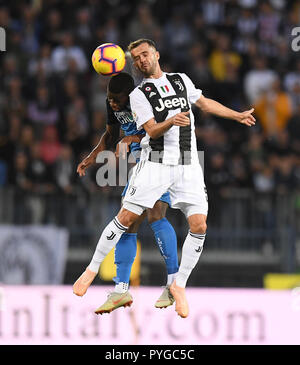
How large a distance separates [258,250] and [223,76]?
3904mm

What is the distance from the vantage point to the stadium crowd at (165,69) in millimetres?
17516

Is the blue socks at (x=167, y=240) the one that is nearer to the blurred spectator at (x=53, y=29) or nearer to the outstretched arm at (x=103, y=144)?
the outstretched arm at (x=103, y=144)

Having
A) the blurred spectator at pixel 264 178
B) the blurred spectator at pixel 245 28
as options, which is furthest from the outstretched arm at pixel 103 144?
the blurred spectator at pixel 245 28

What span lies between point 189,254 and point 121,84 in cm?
170

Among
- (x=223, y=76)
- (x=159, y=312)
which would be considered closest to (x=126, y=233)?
(x=159, y=312)

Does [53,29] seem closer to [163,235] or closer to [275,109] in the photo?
[275,109]

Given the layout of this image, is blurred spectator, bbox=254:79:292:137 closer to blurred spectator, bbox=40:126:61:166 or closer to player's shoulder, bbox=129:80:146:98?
blurred spectator, bbox=40:126:61:166

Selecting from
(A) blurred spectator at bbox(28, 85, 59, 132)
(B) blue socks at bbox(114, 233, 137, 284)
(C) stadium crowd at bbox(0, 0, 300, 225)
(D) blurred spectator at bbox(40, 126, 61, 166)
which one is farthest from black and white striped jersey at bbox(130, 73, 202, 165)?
(A) blurred spectator at bbox(28, 85, 59, 132)

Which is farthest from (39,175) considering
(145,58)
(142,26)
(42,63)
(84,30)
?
(145,58)

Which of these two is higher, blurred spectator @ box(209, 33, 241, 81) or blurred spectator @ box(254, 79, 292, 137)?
blurred spectator @ box(209, 33, 241, 81)

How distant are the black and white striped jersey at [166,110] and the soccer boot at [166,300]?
133 centimetres

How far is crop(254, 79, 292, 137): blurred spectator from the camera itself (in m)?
18.7

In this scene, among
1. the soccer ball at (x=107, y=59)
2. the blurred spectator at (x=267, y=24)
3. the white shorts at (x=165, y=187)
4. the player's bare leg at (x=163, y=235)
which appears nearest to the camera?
the soccer ball at (x=107, y=59)

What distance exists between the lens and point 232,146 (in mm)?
18250
